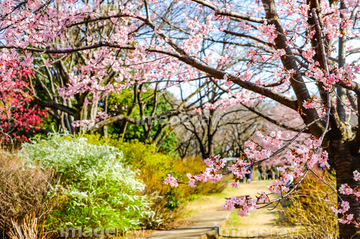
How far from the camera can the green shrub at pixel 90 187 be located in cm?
434

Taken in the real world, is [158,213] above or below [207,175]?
below

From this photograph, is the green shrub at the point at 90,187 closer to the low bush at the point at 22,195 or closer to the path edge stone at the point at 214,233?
the low bush at the point at 22,195

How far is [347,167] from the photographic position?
3.41 m

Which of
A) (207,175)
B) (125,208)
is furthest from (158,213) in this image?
(207,175)

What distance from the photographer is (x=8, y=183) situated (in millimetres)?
3875

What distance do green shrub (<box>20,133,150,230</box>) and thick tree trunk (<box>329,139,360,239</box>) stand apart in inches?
124

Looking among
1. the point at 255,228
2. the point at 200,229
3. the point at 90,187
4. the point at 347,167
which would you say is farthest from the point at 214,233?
the point at 347,167

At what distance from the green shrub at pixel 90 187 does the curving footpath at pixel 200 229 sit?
758mm

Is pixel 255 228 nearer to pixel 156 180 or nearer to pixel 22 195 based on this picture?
pixel 156 180

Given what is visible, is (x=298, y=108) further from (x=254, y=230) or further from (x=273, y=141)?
(x=254, y=230)

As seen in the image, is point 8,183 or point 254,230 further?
point 254,230

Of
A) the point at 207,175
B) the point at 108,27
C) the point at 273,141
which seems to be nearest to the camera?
the point at 207,175

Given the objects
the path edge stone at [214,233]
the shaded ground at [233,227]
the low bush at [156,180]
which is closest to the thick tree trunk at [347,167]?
the shaded ground at [233,227]

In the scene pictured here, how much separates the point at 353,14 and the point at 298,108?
2.27m
